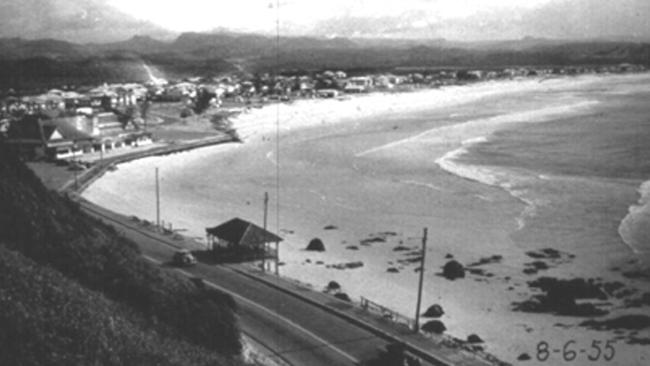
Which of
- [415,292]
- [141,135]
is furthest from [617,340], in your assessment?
[141,135]

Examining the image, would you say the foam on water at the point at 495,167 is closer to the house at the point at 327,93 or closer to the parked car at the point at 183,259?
the parked car at the point at 183,259

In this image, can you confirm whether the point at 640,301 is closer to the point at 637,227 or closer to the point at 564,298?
the point at 564,298

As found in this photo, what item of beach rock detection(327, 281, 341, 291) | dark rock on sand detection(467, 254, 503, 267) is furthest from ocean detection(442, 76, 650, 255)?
beach rock detection(327, 281, 341, 291)

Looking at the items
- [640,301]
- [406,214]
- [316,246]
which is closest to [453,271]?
[316,246]

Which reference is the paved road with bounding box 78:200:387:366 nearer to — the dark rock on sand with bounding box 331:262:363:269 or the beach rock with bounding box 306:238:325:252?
the dark rock on sand with bounding box 331:262:363:269

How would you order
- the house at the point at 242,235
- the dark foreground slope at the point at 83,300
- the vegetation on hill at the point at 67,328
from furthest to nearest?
1. the house at the point at 242,235
2. the dark foreground slope at the point at 83,300
3. the vegetation on hill at the point at 67,328

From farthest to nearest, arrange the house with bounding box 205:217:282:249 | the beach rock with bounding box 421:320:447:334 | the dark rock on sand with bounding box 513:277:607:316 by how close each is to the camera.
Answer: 1. the house with bounding box 205:217:282:249
2. the dark rock on sand with bounding box 513:277:607:316
3. the beach rock with bounding box 421:320:447:334
